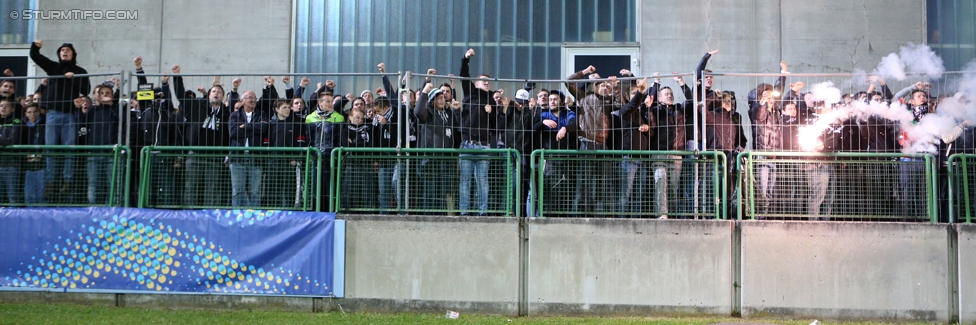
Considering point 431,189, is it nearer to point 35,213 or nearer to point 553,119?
point 553,119

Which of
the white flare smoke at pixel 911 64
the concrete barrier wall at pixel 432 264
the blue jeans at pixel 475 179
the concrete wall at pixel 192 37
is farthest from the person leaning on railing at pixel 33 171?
the white flare smoke at pixel 911 64

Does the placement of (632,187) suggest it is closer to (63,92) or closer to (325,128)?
(325,128)

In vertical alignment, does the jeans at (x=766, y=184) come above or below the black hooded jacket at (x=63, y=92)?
below

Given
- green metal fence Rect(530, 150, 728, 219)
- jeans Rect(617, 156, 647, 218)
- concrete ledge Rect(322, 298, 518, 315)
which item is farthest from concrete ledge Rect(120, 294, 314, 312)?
jeans Rect(617, 156, 647, 218)

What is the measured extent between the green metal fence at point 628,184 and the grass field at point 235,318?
4.19 feet

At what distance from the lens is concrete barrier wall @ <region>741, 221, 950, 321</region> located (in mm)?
9891

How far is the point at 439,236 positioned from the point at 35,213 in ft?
16.2

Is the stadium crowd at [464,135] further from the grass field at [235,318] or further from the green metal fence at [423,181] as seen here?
the grass field at [235,318]

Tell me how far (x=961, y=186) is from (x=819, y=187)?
1627 millimetres

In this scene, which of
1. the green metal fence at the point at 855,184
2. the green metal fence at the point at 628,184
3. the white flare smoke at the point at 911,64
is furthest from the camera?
the white flare smoke at the point at 911,64

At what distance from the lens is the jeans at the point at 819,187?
400 inches

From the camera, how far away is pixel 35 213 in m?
10.5

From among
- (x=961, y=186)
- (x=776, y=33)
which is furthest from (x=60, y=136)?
(x=776, y=33)

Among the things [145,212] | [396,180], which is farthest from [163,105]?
[396,180]
